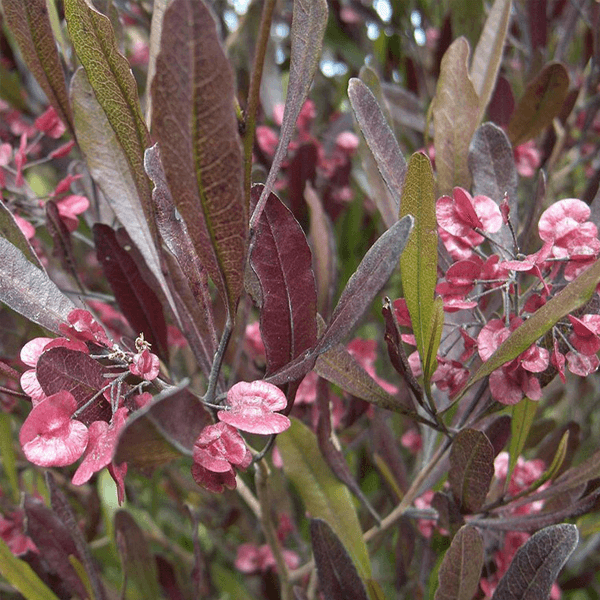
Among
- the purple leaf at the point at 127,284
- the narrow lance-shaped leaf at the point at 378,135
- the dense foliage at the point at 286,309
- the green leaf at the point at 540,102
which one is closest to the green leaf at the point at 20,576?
the dense foliage at the point at 286,309

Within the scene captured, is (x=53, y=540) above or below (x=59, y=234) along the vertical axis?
below

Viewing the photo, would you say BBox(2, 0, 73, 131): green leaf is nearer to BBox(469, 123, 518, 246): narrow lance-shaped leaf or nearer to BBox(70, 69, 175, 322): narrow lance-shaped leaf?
BBox(70, 69, 175, 322): narrow lance-shaped leaf

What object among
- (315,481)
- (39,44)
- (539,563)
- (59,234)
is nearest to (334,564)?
(315,481)

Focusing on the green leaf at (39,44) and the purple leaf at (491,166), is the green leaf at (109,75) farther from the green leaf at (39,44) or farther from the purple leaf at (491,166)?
the purple leaf at (491,166)

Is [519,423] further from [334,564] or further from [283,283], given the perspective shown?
[283,283]

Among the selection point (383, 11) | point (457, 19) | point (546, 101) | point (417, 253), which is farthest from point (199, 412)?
point (383, 11)
